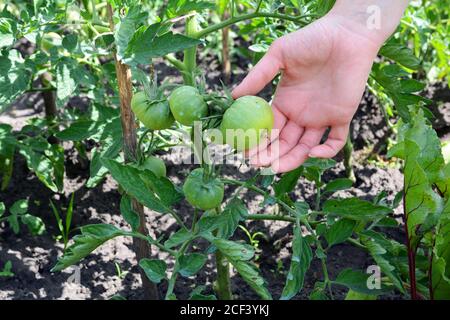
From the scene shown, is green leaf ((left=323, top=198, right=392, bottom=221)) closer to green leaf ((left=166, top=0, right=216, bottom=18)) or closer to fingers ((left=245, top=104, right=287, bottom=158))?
fingers ((left=245, top=104, right=287, bottom=158))

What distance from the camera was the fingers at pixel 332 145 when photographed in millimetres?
1430

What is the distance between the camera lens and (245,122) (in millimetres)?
1130

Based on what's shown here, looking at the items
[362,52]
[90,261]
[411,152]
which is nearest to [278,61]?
[362,52]

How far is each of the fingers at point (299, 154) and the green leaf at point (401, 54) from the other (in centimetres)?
25

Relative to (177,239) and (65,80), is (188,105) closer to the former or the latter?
(177,239)

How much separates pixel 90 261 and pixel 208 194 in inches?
33.3

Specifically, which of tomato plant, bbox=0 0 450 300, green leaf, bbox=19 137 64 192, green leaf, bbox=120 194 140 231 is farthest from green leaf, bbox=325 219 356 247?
green leaf, bbox=19 137 64 192

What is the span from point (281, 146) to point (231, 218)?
26 cm

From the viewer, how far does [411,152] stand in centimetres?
133

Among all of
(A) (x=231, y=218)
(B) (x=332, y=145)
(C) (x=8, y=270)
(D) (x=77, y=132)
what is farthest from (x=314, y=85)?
(C) (x=8, y=270)

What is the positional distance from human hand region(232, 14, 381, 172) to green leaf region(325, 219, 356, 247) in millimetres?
162

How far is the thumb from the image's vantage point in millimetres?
1296

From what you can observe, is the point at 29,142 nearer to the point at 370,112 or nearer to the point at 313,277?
the point at 313,277
